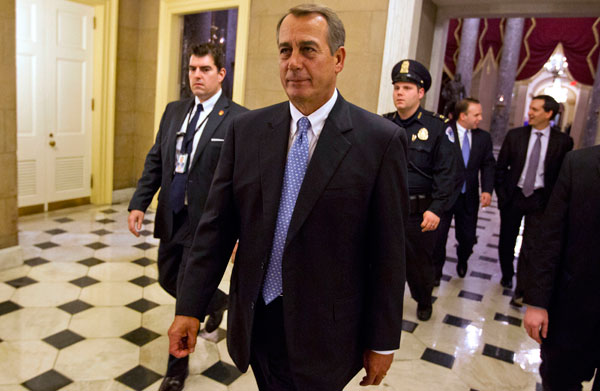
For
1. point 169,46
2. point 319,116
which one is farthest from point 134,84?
point 319,116

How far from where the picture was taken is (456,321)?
155 inches

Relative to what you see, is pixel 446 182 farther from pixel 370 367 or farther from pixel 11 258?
pixel 11 258

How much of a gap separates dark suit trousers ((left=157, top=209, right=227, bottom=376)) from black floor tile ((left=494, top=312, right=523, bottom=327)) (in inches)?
100

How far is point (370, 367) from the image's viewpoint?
1.48 meters

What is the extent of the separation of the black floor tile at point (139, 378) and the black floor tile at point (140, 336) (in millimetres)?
340

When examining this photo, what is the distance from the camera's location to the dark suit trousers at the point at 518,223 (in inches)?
168

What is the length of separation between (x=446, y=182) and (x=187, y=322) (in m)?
2.35

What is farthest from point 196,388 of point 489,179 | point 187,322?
point 489,179

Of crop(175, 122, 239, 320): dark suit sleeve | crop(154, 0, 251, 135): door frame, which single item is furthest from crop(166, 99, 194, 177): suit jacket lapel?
crop(154, 0, 251, 135): door frame

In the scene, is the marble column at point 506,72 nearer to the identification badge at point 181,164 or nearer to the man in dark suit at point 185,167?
the man in dark suit at point 185,167

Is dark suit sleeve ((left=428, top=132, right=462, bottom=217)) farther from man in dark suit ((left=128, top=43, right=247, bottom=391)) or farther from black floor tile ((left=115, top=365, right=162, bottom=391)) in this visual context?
black floor tile ((left=115, top=365, right=162, bottom=391))

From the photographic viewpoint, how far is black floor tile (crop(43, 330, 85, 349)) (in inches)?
122

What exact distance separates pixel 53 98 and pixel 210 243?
561 cm

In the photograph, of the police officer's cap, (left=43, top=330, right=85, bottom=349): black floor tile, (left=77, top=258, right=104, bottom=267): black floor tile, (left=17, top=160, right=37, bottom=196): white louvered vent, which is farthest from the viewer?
(left=17, top=160, right=37, bottom=196): white louvered vent
